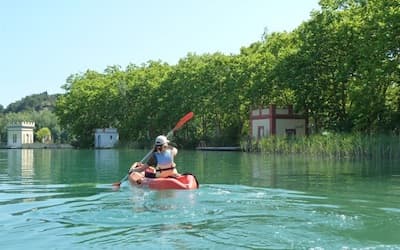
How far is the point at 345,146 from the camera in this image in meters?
30.9

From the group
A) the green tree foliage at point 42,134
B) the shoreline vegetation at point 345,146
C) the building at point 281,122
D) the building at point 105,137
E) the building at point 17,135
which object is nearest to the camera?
the shoreline vegetation at point 345,146

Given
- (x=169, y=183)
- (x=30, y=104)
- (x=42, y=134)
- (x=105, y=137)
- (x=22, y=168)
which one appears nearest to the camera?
(x=169, y=183)

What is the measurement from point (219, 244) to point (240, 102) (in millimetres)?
47983

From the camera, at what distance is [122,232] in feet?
28.6

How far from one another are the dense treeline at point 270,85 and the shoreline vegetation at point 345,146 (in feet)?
11.5

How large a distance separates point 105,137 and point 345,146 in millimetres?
49837

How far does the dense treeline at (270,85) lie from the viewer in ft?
113

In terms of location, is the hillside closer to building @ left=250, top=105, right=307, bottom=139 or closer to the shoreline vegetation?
building @ left=250, top=105, right=307, bottom=139

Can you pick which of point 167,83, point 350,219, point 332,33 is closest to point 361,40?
point 332,33

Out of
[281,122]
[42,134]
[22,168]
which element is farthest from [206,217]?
[42,134]

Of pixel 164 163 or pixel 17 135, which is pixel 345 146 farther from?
pixel 17 135

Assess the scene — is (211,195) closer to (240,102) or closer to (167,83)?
(240,102)

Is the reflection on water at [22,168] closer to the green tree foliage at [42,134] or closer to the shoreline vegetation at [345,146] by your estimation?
the shoreline vegetation at [345,146]

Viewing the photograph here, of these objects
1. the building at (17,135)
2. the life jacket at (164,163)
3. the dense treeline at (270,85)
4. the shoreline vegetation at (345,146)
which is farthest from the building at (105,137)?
the life jacket at (164,163)
